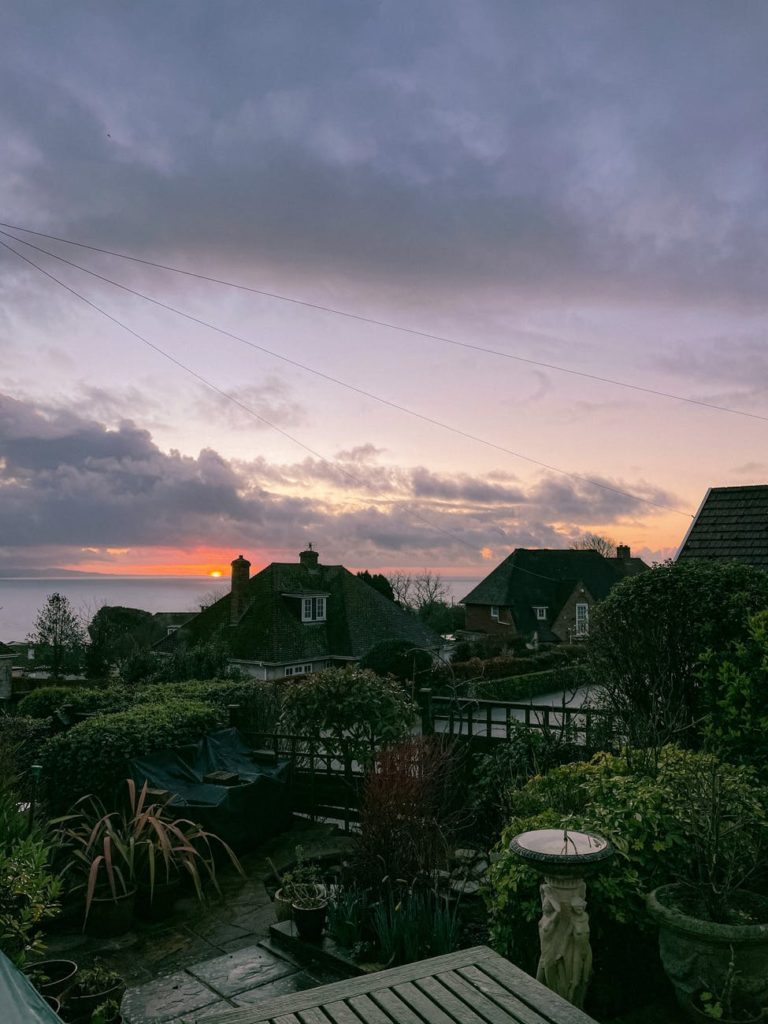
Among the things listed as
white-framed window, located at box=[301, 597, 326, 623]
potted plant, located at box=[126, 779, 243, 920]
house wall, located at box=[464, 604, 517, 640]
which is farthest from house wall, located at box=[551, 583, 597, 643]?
potted plant, located at box=[126, 779, 243, 920]

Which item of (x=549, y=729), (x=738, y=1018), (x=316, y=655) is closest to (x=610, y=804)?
(x=738, y=1018)

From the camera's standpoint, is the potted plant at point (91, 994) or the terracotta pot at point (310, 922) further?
the terracotta pot at point (310, 922)

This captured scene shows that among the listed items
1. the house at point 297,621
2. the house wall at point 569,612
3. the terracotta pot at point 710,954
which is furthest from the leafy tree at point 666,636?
the house wall at point 569,612

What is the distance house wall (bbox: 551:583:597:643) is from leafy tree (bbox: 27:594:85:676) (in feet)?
92.8

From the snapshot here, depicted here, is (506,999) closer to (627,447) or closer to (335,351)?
(335,351)

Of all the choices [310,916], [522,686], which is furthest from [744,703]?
[522,686]

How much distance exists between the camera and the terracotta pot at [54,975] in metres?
4.89

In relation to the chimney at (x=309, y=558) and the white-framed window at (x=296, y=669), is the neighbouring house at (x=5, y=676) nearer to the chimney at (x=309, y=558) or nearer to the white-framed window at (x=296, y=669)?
the white-framed window at (x=296, y=669)

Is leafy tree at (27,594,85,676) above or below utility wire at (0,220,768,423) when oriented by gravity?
below

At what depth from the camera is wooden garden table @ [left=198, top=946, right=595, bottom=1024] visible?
2.78m

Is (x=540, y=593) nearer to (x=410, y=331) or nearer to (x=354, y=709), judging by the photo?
(x=410, y=331)

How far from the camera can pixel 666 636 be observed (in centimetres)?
818

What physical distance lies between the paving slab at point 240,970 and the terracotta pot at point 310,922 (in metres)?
0.25

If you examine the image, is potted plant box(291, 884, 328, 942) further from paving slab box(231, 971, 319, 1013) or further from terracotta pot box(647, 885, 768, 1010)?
terracotta pot box(647, 885, 768, 1010)
